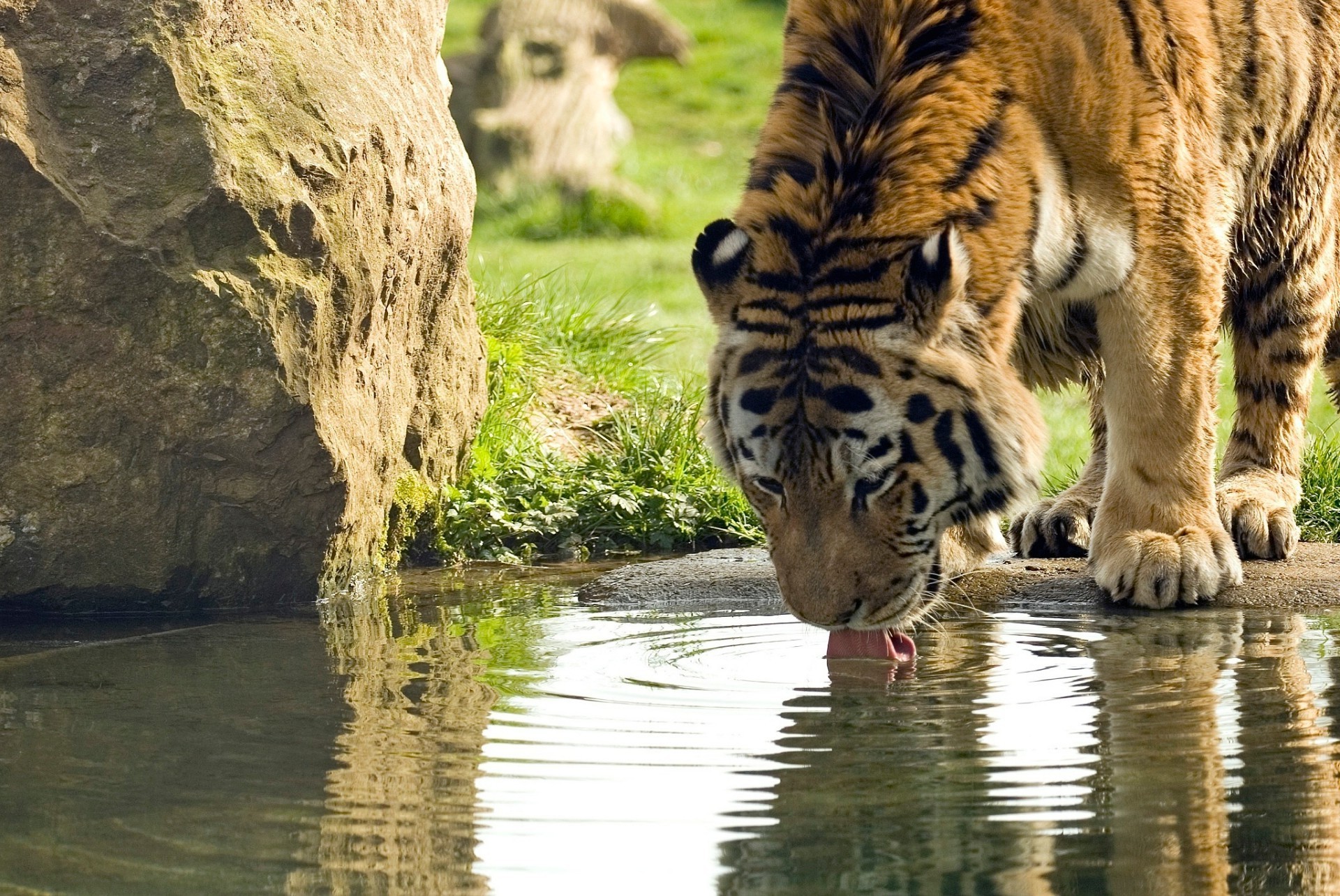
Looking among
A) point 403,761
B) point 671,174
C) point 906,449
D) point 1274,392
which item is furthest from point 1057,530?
point 671,174

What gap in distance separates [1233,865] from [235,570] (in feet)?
9.51

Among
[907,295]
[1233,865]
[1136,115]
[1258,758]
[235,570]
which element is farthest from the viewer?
[235,570]

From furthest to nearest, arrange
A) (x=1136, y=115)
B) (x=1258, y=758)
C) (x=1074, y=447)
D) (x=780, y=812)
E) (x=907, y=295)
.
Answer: (x=1074, y=447)
(x=1136, y=115)
(x=907, y=295)
(x=1258, y=758)
(x=780, y=812)

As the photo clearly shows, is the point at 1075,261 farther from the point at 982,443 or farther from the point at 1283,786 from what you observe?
the point at 1283,786

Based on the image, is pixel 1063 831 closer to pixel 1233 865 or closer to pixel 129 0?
pixel 1233 865

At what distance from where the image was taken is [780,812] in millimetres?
2656

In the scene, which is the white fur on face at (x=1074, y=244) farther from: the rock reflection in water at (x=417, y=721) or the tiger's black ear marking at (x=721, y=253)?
the rock reflection in water at (x=417, y=721)

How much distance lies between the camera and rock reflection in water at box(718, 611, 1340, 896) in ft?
7.74

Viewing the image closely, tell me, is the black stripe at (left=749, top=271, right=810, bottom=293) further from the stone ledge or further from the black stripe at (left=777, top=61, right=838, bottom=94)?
the stone ledge

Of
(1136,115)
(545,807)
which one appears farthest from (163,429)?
(1136,115)

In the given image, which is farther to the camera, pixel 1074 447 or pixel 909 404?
pixel 1074 447

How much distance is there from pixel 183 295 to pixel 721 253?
54.0 inches

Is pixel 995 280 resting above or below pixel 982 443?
above

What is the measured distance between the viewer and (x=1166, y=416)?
4.34 meters
